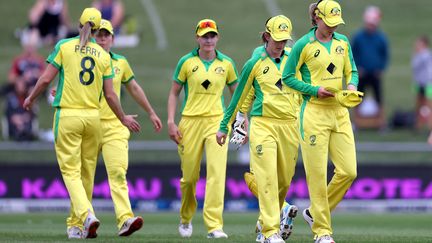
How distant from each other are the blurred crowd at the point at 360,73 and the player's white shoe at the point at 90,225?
11.4 meters

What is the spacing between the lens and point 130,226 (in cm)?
1377

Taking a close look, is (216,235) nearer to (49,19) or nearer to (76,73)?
(76,73)

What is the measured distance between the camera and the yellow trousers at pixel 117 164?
558 inches

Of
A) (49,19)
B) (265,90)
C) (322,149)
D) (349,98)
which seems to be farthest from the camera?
(49,19)

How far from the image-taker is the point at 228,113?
12.9 metres

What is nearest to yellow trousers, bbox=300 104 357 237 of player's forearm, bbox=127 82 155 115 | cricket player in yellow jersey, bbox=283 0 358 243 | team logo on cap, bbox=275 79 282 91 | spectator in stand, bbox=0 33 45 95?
cricket player in yellow jersey, bbox=283 0 358 243

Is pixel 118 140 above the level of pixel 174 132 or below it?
below

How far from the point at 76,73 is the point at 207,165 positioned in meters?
2.22

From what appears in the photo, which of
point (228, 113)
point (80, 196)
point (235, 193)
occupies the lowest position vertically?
point (235, 193)

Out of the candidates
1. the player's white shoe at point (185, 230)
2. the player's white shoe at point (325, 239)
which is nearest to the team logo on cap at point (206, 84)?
the player's white shoe at point (185, 230)

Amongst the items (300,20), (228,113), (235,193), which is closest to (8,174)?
(235,193)

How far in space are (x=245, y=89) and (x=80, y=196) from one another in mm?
2129

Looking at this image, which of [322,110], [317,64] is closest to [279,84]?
[317,64]

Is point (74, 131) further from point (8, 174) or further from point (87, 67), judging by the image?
point (8, 174)
